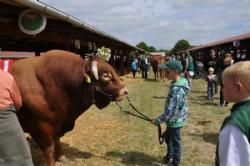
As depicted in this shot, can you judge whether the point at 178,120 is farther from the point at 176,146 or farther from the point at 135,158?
the point at 135,158

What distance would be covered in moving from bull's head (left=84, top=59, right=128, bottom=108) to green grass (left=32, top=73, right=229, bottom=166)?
1.18m

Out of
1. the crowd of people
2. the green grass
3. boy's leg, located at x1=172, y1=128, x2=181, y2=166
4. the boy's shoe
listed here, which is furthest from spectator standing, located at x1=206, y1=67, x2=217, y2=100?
boy's leg, located at x1=172, y1=128, x2=181, y2=166

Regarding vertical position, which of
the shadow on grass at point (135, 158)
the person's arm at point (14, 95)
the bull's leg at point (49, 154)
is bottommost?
the shadow on grass at point (135, 158)

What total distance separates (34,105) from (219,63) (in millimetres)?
9728

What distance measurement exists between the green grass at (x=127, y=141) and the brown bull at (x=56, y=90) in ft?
3.57

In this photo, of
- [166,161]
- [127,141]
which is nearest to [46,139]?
[166,161]

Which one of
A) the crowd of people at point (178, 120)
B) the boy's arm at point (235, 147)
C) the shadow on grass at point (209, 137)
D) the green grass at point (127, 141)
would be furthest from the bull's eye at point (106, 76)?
the boy's arm at point (235, 147)

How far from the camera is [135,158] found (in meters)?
7.12

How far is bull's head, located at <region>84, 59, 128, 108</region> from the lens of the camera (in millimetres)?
6117

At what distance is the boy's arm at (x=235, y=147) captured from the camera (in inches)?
89.5

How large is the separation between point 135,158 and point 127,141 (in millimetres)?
1148

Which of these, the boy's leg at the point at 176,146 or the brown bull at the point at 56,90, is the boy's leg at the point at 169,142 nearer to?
the boy's leg at the point at 176,146

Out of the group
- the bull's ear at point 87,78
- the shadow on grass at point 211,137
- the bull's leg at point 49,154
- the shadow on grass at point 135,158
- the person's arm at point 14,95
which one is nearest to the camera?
the person's arm at point 14,95

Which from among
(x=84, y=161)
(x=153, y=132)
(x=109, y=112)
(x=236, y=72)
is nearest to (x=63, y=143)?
(x=84, y=161)
